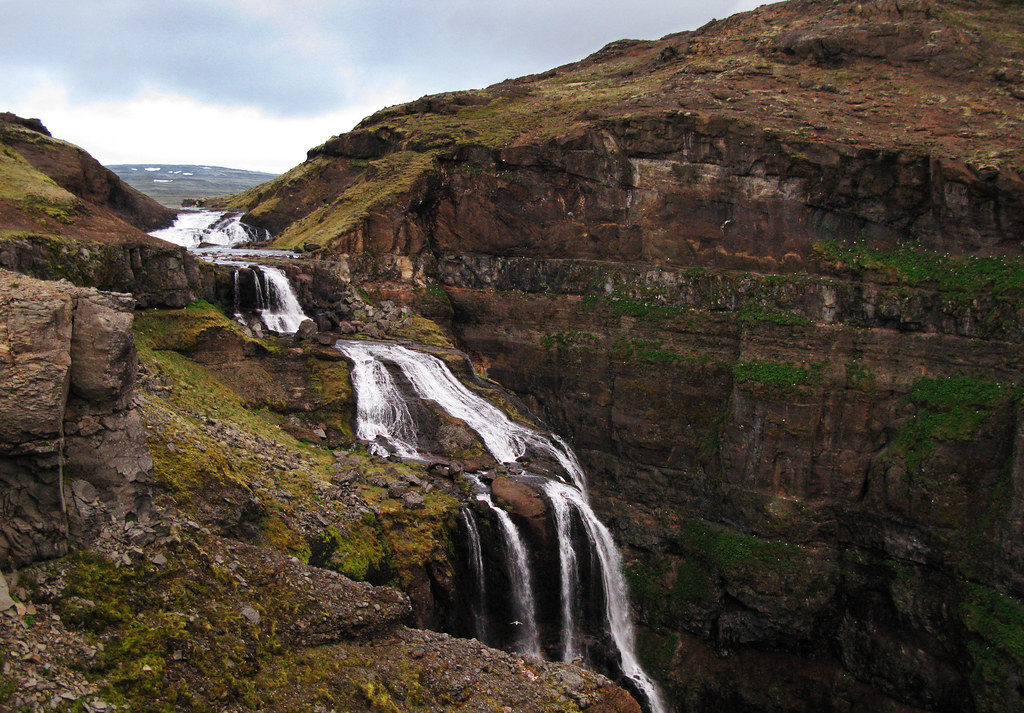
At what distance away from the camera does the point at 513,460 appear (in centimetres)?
2162

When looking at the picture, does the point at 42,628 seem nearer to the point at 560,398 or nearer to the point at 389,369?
the point at 389,369

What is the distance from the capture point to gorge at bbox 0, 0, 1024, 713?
998 centimetres

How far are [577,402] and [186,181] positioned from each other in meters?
138

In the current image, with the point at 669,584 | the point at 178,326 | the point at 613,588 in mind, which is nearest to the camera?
the point at 178,326

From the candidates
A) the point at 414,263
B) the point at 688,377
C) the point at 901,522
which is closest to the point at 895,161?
the point at 688,377

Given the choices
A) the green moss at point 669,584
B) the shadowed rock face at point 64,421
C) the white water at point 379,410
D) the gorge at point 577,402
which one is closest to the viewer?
the shadowed rock face at point 64,421

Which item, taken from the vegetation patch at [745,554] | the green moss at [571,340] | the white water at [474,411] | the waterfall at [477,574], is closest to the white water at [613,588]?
the white water at [474,411]

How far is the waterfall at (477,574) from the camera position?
56.5 ft

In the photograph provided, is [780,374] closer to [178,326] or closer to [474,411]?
[474,411]

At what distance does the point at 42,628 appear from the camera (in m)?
8.19

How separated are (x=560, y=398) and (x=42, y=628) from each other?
2285cm

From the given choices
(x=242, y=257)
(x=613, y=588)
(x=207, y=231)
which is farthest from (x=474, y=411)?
(x=207, y=231)

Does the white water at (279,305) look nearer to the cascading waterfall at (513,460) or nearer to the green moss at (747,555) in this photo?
the cascading waterfall at (513,460)

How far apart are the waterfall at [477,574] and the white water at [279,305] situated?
38.6ft
